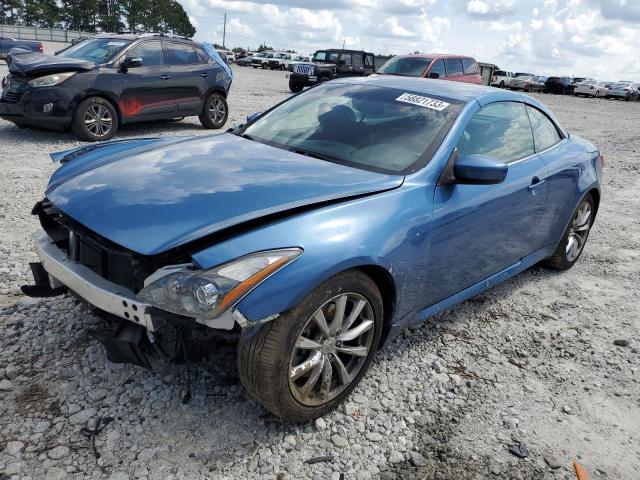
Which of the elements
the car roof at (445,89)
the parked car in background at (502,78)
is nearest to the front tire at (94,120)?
the car roof at (445,89)

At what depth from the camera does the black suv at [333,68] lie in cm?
2072

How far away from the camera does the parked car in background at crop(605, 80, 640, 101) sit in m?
38.5

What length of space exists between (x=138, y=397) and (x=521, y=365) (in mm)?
2235

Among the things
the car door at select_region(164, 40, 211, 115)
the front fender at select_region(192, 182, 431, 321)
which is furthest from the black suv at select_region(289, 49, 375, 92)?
the front fender at select_region(192, 182, 431, 321)

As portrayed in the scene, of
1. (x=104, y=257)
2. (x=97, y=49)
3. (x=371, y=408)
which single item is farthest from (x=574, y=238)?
(x=97, y=49)

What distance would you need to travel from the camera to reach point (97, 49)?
8641 millimetres

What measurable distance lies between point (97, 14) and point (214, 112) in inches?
3194

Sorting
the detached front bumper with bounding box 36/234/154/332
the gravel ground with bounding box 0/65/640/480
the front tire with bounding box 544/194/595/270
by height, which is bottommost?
the gravel ground with bounding box 0/65/640/480

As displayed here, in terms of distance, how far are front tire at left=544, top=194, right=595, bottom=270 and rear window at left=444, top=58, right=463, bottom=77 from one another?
10.5 metres

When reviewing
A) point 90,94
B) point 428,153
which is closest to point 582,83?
point 90,94

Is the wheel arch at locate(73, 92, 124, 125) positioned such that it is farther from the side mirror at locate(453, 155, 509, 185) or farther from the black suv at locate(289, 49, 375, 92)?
the black suv at locate(289, 49, 375, 92)

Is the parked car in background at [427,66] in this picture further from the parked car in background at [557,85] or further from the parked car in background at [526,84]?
the parked car in background at [557,85]

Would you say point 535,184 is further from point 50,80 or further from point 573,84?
point 573,84

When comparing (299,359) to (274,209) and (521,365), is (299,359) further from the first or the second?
(521,365)
